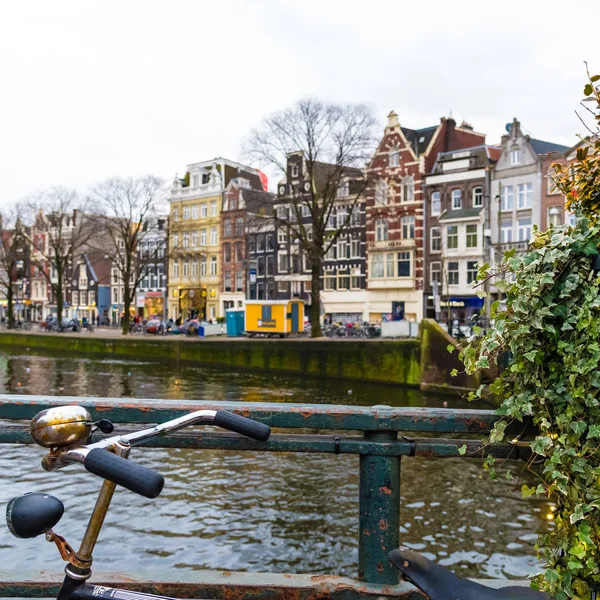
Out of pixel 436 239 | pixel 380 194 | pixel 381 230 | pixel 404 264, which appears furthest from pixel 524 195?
pixel 381 230

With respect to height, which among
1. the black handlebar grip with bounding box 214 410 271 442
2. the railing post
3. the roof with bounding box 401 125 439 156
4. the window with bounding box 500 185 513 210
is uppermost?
the roof with bounding box 401 125 439 156

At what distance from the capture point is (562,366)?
1832 millimetres

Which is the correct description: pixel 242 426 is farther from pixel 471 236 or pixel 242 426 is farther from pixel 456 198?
pixel 456 198

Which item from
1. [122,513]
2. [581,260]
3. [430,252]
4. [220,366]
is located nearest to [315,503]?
[122,513]

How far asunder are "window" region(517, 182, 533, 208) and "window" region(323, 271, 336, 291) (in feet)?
50.7

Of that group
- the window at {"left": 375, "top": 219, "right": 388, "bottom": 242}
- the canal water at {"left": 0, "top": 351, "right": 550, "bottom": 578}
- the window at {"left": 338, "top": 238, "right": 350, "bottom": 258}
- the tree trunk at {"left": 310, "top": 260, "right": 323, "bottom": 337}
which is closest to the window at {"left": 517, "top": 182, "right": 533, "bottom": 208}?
the window at {"left": 375, "top": 219, "right": 388, "bottom": 242}

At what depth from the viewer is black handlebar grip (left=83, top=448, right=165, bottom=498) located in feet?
4.02

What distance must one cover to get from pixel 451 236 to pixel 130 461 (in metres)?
42.1

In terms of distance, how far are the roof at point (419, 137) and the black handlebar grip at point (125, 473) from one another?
4535 cm

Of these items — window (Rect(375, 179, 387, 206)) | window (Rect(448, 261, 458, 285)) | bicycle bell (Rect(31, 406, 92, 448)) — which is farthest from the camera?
A: window (Rect(448, 261, 458, 285))

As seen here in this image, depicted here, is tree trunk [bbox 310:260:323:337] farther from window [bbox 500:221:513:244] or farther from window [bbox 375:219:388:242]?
window [bbox 375:219:388:242]

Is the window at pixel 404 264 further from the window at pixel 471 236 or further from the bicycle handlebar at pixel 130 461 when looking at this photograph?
the bicycle handlebar at pixel 130 461

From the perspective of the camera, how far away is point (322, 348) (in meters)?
26.0

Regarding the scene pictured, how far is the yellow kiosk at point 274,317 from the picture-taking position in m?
36.6
